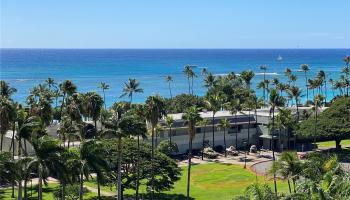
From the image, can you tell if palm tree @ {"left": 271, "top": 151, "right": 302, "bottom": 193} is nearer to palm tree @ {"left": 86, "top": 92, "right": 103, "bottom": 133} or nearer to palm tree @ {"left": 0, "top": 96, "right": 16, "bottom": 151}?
palm tree @ {"left": 86, "top": 92, "right": 103, "bottom": 133}

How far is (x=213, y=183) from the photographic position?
78188mm

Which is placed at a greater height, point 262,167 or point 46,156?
point 46,156

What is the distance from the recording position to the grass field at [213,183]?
69750 millimetres

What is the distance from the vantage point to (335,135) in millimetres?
99875

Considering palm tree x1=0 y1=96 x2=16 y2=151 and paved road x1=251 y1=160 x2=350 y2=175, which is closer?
palm tree x1=0 y1=96 x2=16 y2=151

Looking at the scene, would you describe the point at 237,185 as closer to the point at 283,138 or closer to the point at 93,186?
the point at 93,186

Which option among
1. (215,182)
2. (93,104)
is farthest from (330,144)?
(93,104)

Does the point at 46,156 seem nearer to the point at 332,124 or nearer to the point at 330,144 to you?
the point at 332,124

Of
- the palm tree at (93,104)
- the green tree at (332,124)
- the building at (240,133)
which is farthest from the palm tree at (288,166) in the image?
the building at (240,133)

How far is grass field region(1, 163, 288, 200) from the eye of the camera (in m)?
69.8

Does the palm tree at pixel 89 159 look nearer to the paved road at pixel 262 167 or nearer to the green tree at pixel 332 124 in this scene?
the paved road at pixel 262 167

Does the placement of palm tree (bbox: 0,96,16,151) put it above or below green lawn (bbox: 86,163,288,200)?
above

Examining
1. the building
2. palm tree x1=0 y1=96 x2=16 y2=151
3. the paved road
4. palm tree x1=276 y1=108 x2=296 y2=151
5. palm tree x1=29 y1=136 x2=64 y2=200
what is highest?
palm tree x1=0 y1=96 x2=16 y2=151

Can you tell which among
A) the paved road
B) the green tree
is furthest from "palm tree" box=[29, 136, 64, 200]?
the green tree
